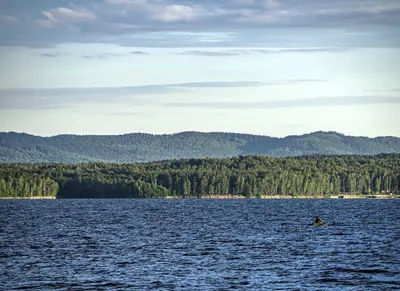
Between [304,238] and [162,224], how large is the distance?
37931mm

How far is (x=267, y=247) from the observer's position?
9125 cm

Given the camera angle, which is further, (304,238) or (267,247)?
(304,238)

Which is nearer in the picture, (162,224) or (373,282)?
(373,282)

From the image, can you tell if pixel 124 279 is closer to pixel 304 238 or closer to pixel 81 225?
pixel 304 238

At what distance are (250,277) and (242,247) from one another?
79.2ft

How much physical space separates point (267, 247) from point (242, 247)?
257 centimetres

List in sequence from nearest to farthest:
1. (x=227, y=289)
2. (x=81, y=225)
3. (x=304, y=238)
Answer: (x=227, y=289)
(x=304, y=238)
(x=81, y=225)

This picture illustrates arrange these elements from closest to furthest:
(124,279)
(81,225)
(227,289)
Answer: (227,289) < (124,279) < (81,225)

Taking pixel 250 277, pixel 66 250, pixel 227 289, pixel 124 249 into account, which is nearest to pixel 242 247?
pixel 124 249

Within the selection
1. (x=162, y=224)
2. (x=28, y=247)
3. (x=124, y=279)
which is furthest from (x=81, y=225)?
(x=124, y=279)

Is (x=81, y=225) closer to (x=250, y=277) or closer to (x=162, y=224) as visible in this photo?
(x=162, y=224)

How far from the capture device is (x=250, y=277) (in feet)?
221

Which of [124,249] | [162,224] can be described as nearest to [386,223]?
[162,224]

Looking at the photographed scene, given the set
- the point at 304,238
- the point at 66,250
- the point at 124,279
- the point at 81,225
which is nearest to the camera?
the point at 124,279
